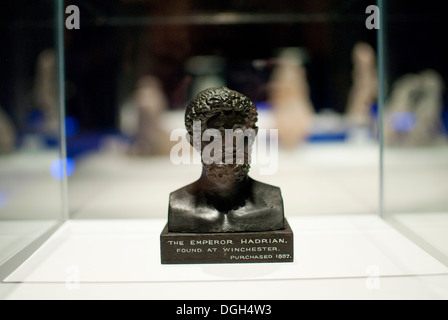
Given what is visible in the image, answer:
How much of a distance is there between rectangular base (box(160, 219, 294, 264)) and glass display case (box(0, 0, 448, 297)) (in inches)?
12.0

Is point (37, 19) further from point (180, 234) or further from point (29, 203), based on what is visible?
point (180, 234)

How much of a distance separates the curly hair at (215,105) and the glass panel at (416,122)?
57.0 inches

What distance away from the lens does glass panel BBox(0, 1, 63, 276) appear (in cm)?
261

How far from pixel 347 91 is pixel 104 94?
2.23 metres

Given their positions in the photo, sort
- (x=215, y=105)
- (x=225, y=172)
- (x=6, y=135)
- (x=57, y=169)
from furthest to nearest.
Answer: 1. (x=57, y=169)
2. (x=6, y=135)
3. (x=225, y=172)
4. (x=215, y=105)

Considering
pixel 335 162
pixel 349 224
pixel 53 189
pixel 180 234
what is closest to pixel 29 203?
pixel 53 189

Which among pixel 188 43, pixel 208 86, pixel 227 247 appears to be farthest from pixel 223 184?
pixel 188 43

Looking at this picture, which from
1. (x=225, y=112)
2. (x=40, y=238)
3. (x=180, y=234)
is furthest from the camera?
(x=40, y=238)

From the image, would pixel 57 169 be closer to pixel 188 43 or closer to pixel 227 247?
pixel 188 43

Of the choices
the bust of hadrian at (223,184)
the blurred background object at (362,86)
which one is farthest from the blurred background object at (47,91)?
the blurred background object at (362,86)

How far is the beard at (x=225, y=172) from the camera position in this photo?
6.94 ft

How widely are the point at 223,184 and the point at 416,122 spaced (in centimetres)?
227

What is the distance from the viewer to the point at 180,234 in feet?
7.22

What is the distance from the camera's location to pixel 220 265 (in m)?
2.21
